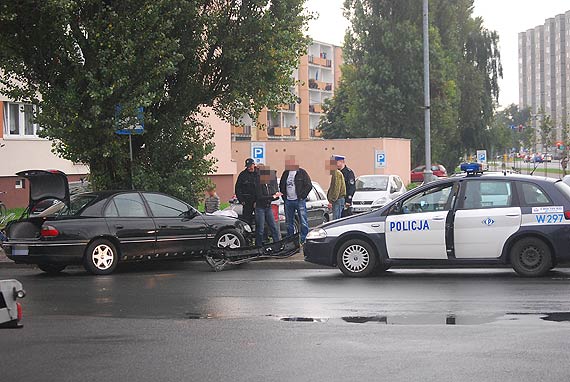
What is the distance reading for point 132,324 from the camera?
945cm

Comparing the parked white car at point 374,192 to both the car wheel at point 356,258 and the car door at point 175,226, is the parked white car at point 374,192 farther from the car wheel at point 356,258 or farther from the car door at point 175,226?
the car wheel at point 356,258

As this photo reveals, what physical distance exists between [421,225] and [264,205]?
14.2 ft

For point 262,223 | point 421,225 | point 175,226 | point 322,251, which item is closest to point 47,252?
point 175,226

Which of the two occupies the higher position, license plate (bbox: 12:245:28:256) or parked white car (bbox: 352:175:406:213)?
parked white car (bbox: 352:175:406:213)

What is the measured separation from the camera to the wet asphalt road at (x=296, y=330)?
7.15 metres

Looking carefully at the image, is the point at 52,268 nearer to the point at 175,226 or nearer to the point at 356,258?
the point at 175,226

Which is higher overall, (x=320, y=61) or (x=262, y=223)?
(x=320, y=61)

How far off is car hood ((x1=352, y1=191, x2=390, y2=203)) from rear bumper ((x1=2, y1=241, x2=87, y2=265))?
14.8 m

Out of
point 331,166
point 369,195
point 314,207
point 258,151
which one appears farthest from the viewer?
point 369,195

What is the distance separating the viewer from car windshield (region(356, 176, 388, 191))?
28969mm

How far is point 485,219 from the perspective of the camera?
1292 centimetres

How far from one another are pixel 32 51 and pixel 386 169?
30.6 meters

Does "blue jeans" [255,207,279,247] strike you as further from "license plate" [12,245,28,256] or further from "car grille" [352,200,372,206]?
"car grille" [352,200,372,206]

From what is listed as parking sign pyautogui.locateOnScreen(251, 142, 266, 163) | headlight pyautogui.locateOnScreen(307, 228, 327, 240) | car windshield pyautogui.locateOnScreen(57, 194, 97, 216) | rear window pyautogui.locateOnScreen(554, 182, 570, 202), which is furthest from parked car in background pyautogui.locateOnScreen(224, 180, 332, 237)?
rear window pyautogui.locateOnScreen(554, 182, 570, 202)
